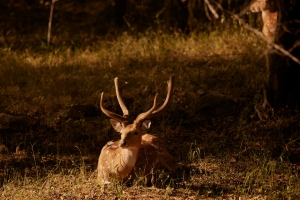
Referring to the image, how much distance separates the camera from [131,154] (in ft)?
22.8

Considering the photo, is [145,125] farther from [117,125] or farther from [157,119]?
[157,119]

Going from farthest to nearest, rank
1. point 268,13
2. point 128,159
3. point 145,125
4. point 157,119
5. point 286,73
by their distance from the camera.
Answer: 1. point 157,119
2. point 286,73
3. point 268,13
4. point 145,125
5. point 128,159

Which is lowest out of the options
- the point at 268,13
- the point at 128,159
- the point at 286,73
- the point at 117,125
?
the point at 128,159

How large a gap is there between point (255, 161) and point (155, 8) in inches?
329

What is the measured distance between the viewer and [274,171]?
7.18 m

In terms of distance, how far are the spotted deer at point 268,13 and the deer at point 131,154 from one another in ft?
5.43

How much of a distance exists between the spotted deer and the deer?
166 cm

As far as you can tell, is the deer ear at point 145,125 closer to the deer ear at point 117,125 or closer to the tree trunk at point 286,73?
the deer ear at point 117,125

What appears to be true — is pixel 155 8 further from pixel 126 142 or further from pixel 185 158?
pixel 126 142

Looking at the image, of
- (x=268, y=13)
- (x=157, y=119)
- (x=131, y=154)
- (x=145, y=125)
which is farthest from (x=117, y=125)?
(x=268, y=13)

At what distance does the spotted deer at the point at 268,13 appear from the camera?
8.12m

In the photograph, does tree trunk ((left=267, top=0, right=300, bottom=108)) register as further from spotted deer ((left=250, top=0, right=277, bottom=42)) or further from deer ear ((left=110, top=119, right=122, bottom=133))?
deer ear ((left=110, top=119, right=122, bottom=133))

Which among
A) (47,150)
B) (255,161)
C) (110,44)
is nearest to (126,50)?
(110,44)

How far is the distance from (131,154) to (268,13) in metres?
2.74
